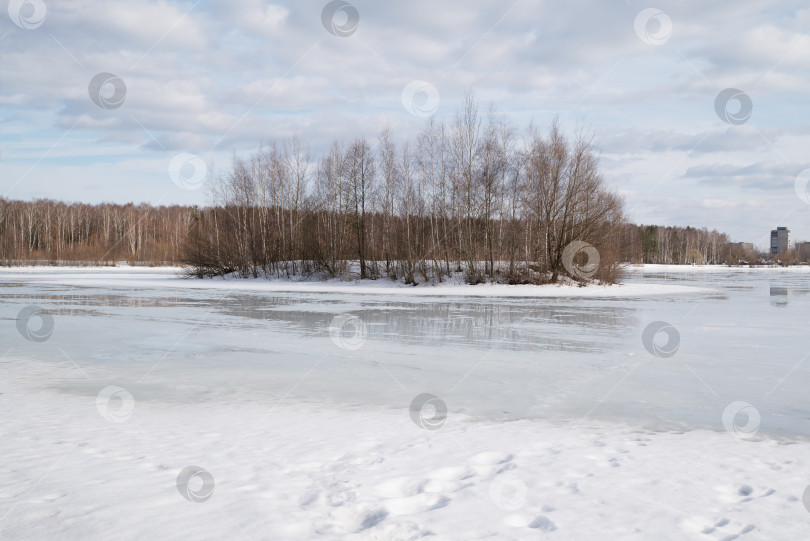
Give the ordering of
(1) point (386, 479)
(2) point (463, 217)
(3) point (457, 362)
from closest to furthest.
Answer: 1. (1) point (386, 479)
2. (3) point (457, 362)
3. (2) point (463, 217)

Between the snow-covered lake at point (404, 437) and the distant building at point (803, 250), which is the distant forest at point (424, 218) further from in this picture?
the distant building at point (803, 250)

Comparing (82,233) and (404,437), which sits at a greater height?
(82,233)

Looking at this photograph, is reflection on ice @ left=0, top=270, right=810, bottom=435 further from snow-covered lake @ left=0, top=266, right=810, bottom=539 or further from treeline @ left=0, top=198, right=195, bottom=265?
treeline @ left=0, top=198, right=195, bottom=265

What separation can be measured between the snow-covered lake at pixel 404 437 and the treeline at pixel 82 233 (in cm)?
7623

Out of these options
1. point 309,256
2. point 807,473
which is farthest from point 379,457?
point 309,256

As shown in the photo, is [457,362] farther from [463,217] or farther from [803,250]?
[803,250]

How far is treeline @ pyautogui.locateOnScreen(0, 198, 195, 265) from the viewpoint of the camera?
8500cm

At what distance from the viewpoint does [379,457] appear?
5.07m

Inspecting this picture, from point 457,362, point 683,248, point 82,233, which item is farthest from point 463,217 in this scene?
point 683,248

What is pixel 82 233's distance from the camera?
341ft

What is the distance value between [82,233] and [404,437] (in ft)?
376

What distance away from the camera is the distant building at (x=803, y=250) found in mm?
164825

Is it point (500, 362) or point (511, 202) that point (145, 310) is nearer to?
point (500, 362)

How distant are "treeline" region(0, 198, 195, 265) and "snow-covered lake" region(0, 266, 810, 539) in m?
76.2
